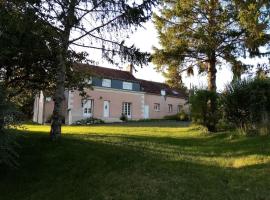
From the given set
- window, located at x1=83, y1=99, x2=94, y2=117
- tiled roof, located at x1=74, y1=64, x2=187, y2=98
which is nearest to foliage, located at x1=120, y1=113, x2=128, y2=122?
window, located at x1=83, y1=99, x2=94, y2=117

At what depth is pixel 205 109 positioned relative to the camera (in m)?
18.3

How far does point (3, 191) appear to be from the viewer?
10.6 m

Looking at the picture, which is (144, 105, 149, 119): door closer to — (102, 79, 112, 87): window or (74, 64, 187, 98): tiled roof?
(74, 64, 187, 98): tiled roof

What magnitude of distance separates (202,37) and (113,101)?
78.4ft

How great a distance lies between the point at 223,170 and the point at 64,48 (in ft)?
23.9

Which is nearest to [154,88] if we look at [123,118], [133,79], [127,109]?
[133,79]

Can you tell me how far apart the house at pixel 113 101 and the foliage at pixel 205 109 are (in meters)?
20.9

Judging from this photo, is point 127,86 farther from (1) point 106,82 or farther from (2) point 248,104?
(2) point 248,104

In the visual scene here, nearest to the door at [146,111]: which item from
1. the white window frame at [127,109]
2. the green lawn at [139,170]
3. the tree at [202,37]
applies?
the white window frame at [127,109]

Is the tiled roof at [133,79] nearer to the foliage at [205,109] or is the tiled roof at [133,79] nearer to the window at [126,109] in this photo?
the window at [126,109]

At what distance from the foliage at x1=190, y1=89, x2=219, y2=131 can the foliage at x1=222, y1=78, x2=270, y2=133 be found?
3.92 ft

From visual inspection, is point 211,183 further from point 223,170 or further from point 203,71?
point 203,71

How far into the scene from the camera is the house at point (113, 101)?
134 ft

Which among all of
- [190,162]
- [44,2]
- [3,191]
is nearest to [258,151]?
[190,162]
